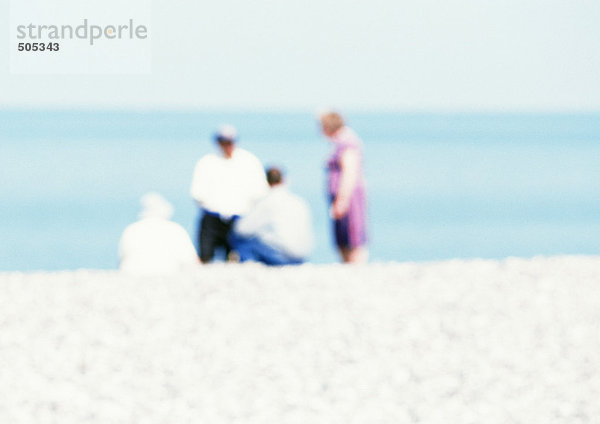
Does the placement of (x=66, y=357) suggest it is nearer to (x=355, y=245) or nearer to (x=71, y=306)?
(x=71, y=306)

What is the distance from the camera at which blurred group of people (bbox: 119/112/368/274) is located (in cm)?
861

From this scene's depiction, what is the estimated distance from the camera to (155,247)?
862 centimetres

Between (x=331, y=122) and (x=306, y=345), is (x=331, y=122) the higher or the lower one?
the higher one

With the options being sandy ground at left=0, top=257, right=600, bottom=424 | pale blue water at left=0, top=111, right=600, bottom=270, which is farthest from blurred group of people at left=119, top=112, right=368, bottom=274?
pale blue water at left=0, top=111, right=600, bottom=270

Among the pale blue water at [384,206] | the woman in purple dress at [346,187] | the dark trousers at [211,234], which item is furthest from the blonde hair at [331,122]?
the pale blue water at [384,206]

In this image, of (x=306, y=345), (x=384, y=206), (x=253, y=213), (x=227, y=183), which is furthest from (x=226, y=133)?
(x=384, y=206)

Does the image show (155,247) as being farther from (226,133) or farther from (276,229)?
(226,133)

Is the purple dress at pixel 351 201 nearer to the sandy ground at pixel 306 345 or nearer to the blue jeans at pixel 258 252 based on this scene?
the sandy ground at pixel 306 345

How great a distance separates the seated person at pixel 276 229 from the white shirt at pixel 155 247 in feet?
1.58

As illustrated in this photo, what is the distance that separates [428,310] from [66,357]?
250cm

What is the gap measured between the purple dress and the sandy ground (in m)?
0.27

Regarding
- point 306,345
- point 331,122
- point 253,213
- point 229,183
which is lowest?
point 306,345

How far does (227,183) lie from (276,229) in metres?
0.70

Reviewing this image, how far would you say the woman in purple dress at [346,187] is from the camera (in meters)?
8.56
